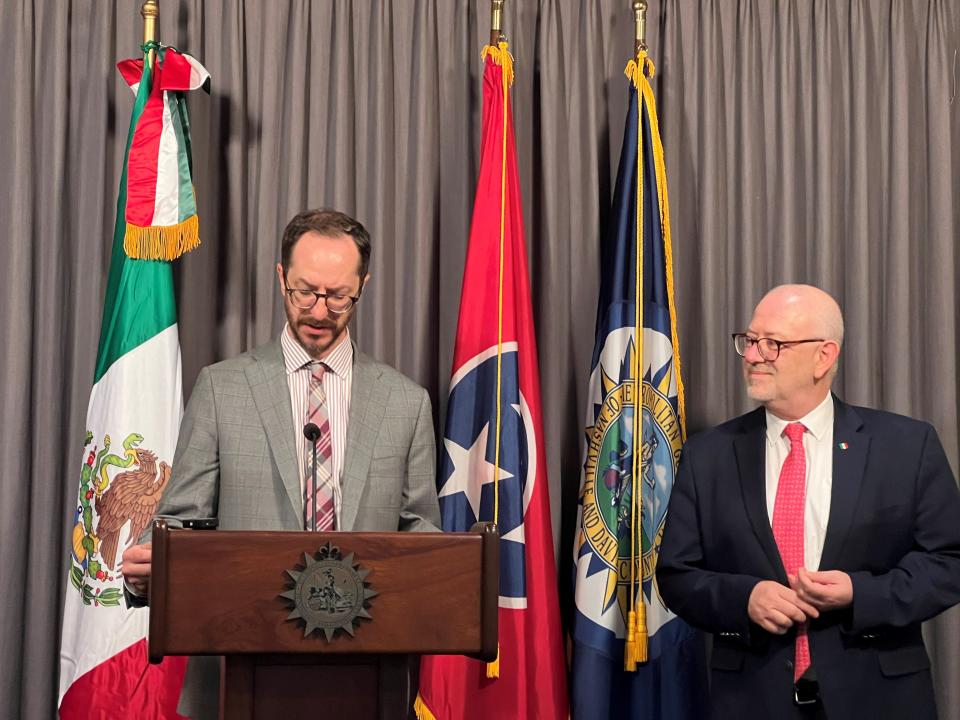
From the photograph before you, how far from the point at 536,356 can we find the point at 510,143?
728 millimetres

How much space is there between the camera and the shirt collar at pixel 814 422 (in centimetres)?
312

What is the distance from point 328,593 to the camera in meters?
2.16

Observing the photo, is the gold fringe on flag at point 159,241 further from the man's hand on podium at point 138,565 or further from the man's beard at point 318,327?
the man's hand on podium at point 138,565

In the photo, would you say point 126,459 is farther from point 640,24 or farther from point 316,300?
point 640,24

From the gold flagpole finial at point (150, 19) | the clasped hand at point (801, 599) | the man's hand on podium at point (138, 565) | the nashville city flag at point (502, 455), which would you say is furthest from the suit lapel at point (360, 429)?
the gold flagpole finial at point (150, 19)

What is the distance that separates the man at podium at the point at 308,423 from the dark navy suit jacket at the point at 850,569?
2.60 feet

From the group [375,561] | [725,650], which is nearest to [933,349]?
[725,650]

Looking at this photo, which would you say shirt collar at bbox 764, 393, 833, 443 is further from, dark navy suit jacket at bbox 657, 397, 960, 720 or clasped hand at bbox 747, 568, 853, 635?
clasped hand at bbox 747, 568, 853, 635

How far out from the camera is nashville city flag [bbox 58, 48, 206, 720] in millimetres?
3568

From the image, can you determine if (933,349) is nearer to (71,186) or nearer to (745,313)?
(745,313)

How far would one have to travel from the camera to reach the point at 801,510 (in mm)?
3016

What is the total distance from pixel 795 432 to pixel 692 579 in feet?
1.60

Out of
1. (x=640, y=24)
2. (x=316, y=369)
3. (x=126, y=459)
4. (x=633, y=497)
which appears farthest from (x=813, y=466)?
(x=126, y=459)

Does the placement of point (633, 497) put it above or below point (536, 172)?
below
